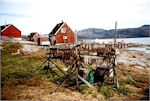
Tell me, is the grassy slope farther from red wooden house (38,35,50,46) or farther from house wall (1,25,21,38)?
house wall (1,25,21,38)

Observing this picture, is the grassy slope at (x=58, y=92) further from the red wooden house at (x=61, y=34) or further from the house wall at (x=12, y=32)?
the house wall at (x=12, y=32)

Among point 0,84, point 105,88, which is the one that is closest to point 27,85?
point 0,84

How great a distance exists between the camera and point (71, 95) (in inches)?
305

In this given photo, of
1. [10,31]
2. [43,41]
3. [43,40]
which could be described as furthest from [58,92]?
[10,31]

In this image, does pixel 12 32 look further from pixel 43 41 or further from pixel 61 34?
pixel 61 34

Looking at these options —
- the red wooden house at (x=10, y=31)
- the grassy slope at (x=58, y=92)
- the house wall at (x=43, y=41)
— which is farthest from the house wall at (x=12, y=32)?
the grassy slope at (x=58, y=92)

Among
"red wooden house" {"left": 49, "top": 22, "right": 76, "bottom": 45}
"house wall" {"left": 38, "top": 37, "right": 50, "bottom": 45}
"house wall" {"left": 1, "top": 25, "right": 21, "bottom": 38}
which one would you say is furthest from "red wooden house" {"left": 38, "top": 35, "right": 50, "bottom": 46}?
"house wall" {"left": 1, "top": 25, "right": 21, "bottom": 38}

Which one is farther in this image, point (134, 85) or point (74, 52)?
point (134, 85)

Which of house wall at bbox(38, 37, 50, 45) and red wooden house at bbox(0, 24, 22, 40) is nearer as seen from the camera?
house wall at bbox(38, 37, 50, 45)

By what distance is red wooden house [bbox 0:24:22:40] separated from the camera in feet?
131

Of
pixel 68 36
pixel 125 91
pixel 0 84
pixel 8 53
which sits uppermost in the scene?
pixel 68 36

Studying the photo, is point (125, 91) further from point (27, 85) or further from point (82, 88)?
point (27, 85)

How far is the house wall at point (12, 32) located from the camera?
40453 mm

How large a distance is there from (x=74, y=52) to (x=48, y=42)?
30.7 metres
